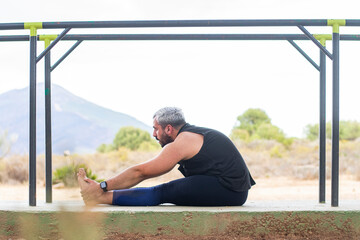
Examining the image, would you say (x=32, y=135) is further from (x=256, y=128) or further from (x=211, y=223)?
(x=256, y=128)

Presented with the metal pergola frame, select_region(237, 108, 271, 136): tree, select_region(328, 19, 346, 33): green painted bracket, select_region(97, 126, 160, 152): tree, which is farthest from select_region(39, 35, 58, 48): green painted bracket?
select_region(237, 108, 271, 136): tree

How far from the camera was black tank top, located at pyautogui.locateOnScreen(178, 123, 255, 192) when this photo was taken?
3496mm

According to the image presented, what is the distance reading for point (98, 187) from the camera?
3.49 meters

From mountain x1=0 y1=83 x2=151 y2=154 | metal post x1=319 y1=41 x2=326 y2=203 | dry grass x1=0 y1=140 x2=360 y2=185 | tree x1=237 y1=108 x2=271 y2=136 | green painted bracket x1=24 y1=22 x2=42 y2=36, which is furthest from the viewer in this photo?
tree x1=237 y1=108 x2=271 y2=136

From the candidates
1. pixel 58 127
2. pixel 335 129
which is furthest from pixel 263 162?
pixel 58 127

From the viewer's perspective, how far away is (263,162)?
1752 cm

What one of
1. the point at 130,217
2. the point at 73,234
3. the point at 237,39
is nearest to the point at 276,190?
the point at 237,39

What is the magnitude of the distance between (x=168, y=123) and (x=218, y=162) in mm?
461

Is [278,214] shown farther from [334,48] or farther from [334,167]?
[334,48]

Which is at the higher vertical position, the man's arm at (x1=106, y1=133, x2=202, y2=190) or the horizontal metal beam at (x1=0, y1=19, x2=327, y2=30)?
the horizontal metal beam at (x1=0, y1=19, x2=327, y2=30)

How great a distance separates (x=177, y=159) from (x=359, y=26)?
168 cm

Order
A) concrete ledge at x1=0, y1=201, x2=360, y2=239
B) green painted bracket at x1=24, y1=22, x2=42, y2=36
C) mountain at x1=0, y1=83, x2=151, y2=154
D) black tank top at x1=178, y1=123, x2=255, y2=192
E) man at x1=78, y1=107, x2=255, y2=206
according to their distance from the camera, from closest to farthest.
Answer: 1. mountain at x1=0, y1=83, x2=151, y2=154
2. concrete ledge at x1=0, y1=201, x2=360, y2=239
3. man at x1=78, y1=107, x2=255, y2=206
4. black tank top at x1=178, y1=123, x2=255, y2=192
5. green painted bracket at x1=24, y1=22, x2=42, y2=36

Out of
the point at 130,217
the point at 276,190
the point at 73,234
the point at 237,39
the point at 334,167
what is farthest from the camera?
the point at 276,190

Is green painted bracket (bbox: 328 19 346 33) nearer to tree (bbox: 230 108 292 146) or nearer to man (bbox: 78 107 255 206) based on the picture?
man (bbox: 78 107 255 206)
